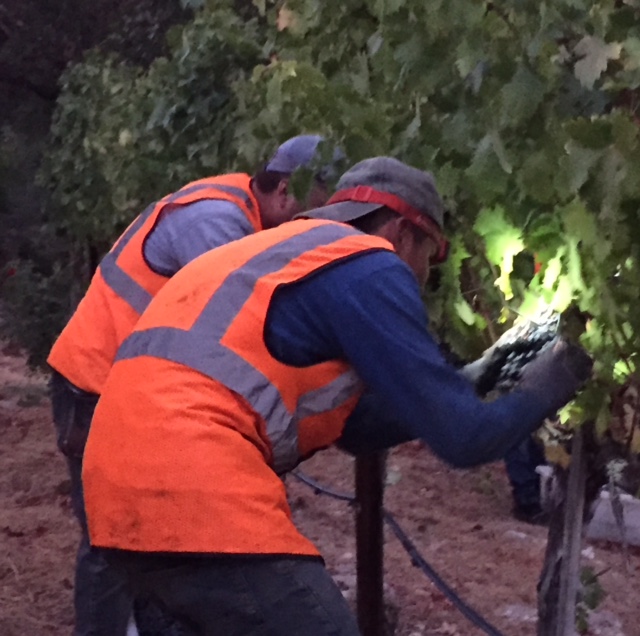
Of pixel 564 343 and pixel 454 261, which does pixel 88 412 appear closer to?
pixel 454 261

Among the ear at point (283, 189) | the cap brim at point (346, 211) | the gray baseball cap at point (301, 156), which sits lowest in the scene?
the cap brim at point (346, 211)

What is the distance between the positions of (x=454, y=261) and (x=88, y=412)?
108cm

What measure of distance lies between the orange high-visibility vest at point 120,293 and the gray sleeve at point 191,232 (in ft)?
0.05

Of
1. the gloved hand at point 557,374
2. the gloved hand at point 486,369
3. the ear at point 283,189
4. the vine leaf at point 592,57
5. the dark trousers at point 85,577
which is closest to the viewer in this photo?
the vine leaf at point 592,57

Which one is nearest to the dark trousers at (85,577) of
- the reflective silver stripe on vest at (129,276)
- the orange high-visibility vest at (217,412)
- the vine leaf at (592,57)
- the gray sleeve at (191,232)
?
the reflective silver stripe on vest at (129,276)

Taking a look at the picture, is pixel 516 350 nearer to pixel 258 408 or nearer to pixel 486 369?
pixel 486 369

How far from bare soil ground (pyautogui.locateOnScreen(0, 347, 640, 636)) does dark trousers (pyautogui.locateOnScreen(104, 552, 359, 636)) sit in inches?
74.7

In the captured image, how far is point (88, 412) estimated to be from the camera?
241 cm

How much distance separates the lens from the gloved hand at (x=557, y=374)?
5.30ft

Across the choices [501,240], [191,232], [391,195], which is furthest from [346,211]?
[191,232]

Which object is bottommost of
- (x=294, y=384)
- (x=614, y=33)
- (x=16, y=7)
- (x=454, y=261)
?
(x=294, y=384)

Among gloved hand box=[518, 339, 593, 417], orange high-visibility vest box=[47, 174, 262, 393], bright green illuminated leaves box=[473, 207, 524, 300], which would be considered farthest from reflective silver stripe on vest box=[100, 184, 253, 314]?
gloved hand box=[518, 339, 593, 417]

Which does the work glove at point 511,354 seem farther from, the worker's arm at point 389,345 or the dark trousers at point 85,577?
the dark trousers at point 85,577

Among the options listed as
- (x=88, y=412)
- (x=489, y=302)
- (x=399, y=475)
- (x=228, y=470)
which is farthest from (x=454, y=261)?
(x=399, y=475)
